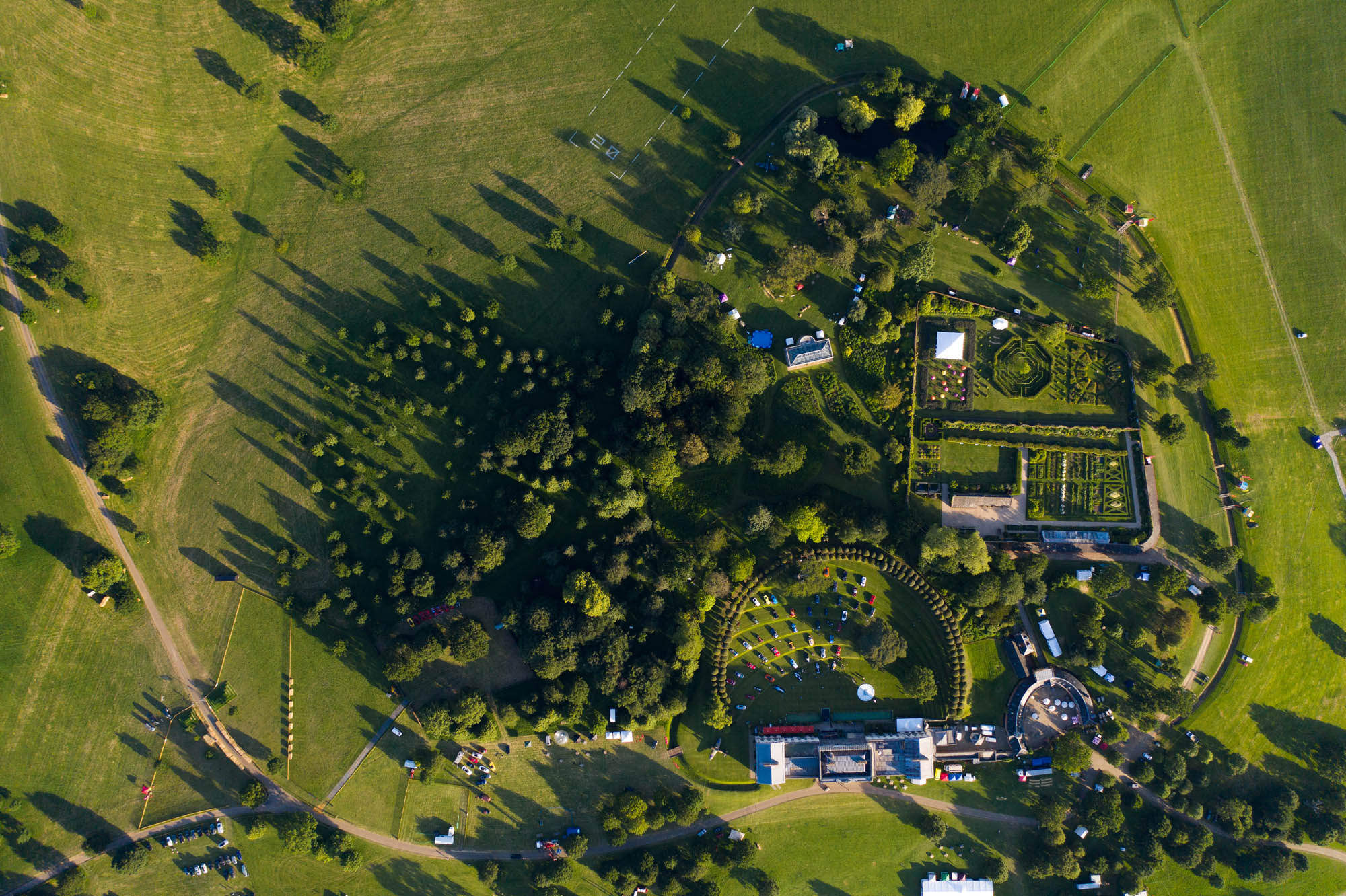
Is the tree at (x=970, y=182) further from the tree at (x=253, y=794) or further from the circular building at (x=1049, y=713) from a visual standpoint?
the tree at (x=253, y=794)

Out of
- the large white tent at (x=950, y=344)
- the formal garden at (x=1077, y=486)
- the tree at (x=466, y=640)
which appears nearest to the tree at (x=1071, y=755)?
the formal garden at (x=1077, y=486)

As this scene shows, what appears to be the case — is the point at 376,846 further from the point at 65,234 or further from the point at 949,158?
the point at 949,158

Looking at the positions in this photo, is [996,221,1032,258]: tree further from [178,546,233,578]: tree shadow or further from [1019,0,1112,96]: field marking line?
[178,546,233,578]: tree shadow

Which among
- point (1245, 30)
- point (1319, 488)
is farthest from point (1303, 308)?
point (1245, 30)

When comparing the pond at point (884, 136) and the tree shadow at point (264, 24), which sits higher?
the tree shadow at point (264, 24)

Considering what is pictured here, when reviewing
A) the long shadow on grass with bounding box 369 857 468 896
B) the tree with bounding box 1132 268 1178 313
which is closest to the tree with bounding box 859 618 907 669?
the tree with bounding box 1132 268 1178 313
